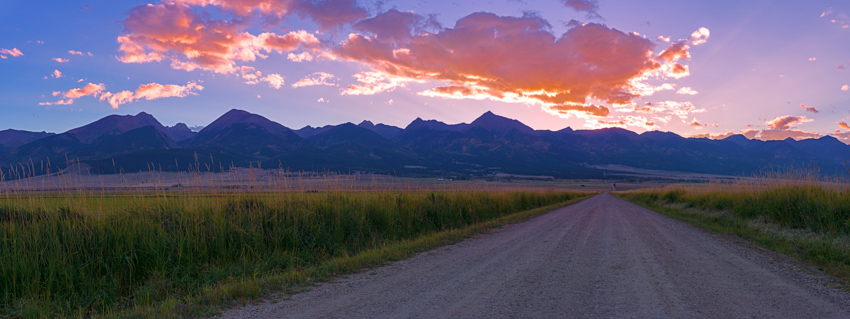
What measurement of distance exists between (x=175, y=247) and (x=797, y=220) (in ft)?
61.0

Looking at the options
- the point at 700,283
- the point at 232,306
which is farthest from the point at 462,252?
the point at 232,306

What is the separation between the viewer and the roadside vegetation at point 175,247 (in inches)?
258

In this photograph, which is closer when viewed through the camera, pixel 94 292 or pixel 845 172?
pixel 94 292

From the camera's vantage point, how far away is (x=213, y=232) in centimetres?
920

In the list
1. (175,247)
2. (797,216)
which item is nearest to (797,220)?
(797,216)

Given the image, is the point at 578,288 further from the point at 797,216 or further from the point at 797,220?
the point at 797,216

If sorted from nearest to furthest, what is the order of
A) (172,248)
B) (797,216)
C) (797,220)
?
(172,248)
(797,220)
(797,216)

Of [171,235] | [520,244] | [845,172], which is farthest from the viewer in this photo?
[845,172]

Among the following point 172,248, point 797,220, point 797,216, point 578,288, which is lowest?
point 797,220

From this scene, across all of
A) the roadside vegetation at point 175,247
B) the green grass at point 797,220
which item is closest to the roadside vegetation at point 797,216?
the green grass at point 797,220

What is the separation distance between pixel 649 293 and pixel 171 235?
9263 millimetres

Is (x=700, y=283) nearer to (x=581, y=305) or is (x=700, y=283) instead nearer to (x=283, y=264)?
(x=581, y=305)

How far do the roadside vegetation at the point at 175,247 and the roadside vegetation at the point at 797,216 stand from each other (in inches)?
338

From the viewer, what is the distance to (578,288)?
630 centimetres
